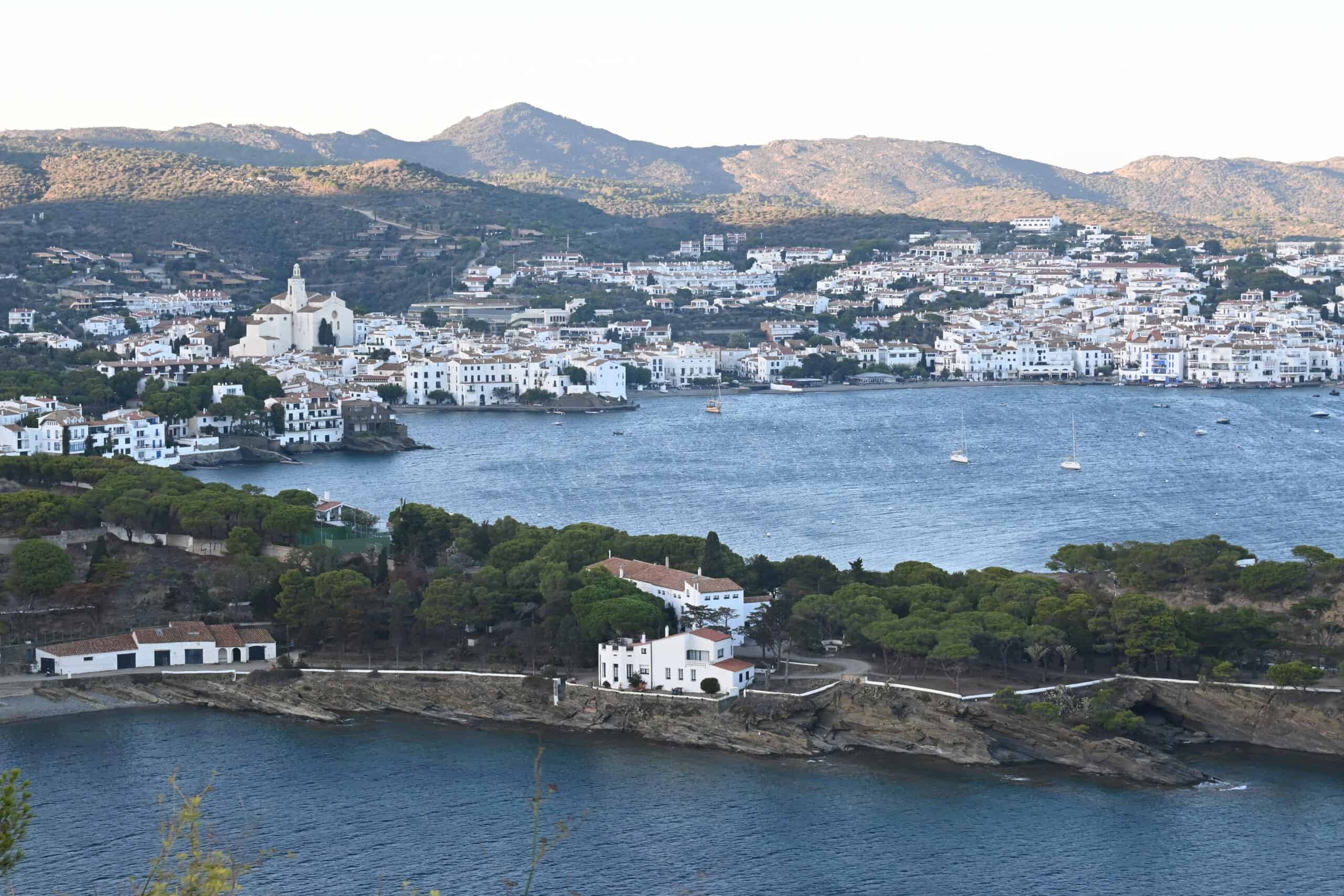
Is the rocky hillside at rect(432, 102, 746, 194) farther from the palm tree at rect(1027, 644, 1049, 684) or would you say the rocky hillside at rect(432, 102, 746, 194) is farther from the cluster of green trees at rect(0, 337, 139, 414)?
the palm tree at rect(1027, 644, 1049, 684)

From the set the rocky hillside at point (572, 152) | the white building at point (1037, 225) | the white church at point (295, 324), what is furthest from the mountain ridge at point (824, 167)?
the white church at point (295, 324)

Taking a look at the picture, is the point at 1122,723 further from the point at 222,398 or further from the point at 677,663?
the point at 222,398

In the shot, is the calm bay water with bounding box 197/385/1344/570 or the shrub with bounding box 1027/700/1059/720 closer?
the shrub with bounding box 1027/700/1059/720

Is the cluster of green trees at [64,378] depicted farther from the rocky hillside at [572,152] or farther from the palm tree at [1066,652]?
the rocky hillside at [572,152]

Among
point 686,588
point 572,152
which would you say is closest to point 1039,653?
point 686,588

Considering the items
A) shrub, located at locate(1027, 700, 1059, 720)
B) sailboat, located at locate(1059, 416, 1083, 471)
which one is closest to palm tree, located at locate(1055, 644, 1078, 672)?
shrub, located at locate(1027, 700, 1059, 720)

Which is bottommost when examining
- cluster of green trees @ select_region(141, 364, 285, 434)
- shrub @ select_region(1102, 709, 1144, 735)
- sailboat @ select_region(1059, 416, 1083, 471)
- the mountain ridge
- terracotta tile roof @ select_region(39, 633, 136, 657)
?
shrub @ select_region(1102, 709, 1144, 735)
